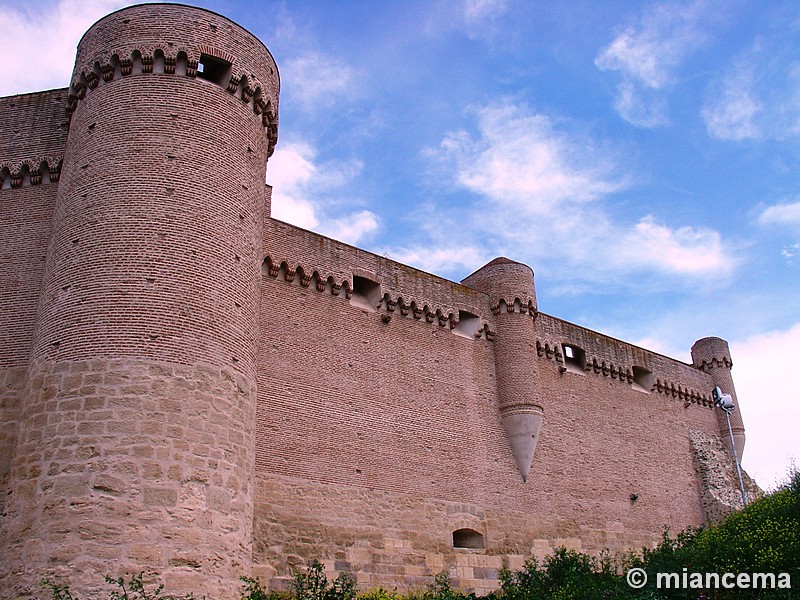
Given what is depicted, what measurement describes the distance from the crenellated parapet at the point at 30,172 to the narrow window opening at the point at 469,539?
1141 cm

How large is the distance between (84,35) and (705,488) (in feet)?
73.1

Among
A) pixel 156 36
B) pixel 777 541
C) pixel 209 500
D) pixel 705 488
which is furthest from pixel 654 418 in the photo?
pixel 156 36

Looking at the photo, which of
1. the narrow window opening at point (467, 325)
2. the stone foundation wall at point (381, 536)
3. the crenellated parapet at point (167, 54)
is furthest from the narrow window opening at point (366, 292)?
the crenellated parapet at point (167, 54)

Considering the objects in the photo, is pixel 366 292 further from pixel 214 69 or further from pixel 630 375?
pixel 630 375

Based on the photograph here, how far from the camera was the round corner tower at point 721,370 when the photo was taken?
26.9 meters

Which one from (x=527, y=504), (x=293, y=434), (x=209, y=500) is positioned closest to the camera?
(x=209, y=500)

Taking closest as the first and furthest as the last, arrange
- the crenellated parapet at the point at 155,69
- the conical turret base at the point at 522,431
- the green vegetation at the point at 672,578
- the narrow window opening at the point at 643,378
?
the green vegetation at the point at 672,578, the crenellated parapet at the point at 155,69, the conical turret base at the point at 522,431, the narrow window opening at the point at 643,378

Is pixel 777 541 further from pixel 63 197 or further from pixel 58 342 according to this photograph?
pixel 63 197

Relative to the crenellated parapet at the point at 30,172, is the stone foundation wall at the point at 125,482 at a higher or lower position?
lower

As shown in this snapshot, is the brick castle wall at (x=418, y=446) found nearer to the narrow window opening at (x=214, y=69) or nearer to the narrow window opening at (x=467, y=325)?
the narrow window opening at (x=467, y=325)

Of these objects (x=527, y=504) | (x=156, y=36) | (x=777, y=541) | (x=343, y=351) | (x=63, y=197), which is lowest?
(x=777, y=541)

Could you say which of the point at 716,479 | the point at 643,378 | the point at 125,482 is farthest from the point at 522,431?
the point at 125,482

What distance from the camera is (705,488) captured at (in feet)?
80.3

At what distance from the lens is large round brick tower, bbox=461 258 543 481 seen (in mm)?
18953
